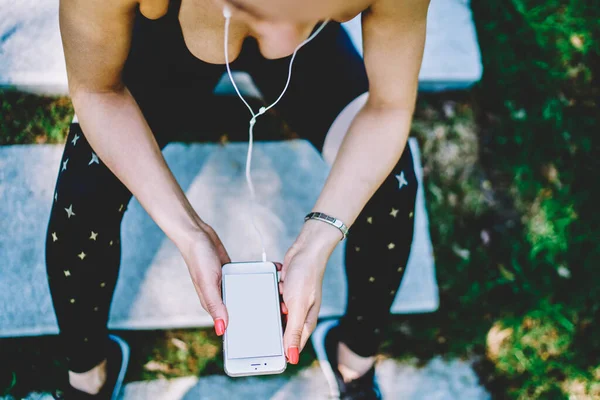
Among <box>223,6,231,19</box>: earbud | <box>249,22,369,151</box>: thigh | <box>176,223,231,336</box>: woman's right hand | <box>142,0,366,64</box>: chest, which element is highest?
<box>223,6,231,19</box>: earbud

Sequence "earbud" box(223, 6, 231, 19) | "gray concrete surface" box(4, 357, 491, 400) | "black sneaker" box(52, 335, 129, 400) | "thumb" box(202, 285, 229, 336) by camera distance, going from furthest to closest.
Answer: "gray concrete surface" box(4, 357, 491, 400), "black sneaker" box(52, 335, 129, 400), "thumb" box(202, 285, 229, 336), "earbud" box(223, 6, 231, 19)

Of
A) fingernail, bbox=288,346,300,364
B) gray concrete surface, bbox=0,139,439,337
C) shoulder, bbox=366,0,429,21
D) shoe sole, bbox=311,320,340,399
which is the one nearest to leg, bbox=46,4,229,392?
gray concrete surface, bbox=0,139,439,337

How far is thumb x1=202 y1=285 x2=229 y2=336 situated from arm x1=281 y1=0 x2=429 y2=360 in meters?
0.16

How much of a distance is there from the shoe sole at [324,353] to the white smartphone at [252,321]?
0.57 meters

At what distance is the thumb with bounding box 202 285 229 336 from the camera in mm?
1227

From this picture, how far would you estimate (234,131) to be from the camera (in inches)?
80.4

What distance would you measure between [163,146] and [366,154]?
55cm

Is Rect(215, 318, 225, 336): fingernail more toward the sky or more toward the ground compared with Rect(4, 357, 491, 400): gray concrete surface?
more toward the sky

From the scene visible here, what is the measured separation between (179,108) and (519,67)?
5.37 feet

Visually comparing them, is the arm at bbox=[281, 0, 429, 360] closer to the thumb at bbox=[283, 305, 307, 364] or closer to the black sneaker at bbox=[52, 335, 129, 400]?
the thumb at bbox=[283, 305, 307, 364]

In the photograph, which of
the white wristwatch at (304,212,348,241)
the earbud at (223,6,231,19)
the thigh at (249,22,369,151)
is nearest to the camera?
the earbud at (223,6,231,19)

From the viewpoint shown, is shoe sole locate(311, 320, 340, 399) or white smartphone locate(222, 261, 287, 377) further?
shoe sole locate(311, 320, 340, 399)

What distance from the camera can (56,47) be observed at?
2000 mm

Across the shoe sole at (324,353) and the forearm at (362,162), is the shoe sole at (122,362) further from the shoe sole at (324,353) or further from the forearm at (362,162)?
the forearm at (362,162)
